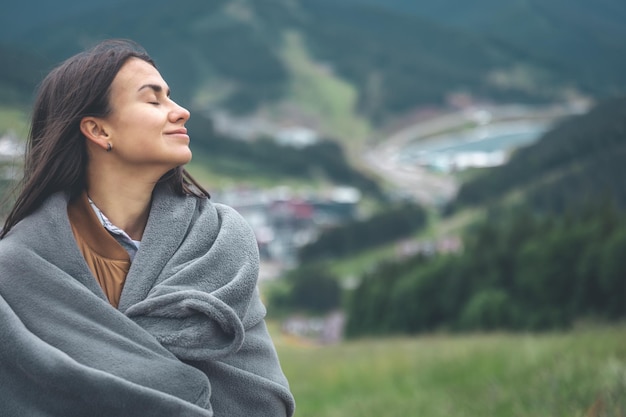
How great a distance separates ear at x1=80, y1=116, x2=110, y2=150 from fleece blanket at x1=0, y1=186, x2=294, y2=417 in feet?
0.59

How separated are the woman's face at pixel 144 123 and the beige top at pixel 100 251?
192 mm

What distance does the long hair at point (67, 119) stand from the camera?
2301mm

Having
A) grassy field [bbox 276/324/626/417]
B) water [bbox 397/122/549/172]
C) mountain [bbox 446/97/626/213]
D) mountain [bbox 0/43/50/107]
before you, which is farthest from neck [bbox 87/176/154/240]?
water [bbox 397/122/549/172]

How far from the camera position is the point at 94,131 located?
2.33m

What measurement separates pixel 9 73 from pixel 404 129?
75425 millimetres

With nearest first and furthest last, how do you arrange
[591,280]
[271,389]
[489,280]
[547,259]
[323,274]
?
[271,389]
[591,280]
[547,259]
[489,280]
[323,274]

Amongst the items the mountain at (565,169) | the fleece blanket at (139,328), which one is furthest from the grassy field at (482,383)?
the mountain at (565,169)

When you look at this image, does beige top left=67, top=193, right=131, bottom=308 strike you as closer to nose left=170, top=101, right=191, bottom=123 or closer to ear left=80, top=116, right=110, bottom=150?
ear left=80, top=116, right=110, bottom=150

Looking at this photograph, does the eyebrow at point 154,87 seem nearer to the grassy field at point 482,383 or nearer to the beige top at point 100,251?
the beige top at point 100,251

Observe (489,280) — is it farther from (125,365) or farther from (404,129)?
(404,129)

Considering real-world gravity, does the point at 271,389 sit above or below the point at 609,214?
above

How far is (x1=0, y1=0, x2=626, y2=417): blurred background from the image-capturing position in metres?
6.58

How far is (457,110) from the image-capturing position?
167375mm

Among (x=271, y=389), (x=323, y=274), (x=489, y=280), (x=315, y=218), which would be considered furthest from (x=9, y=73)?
(x=271, y=389)
